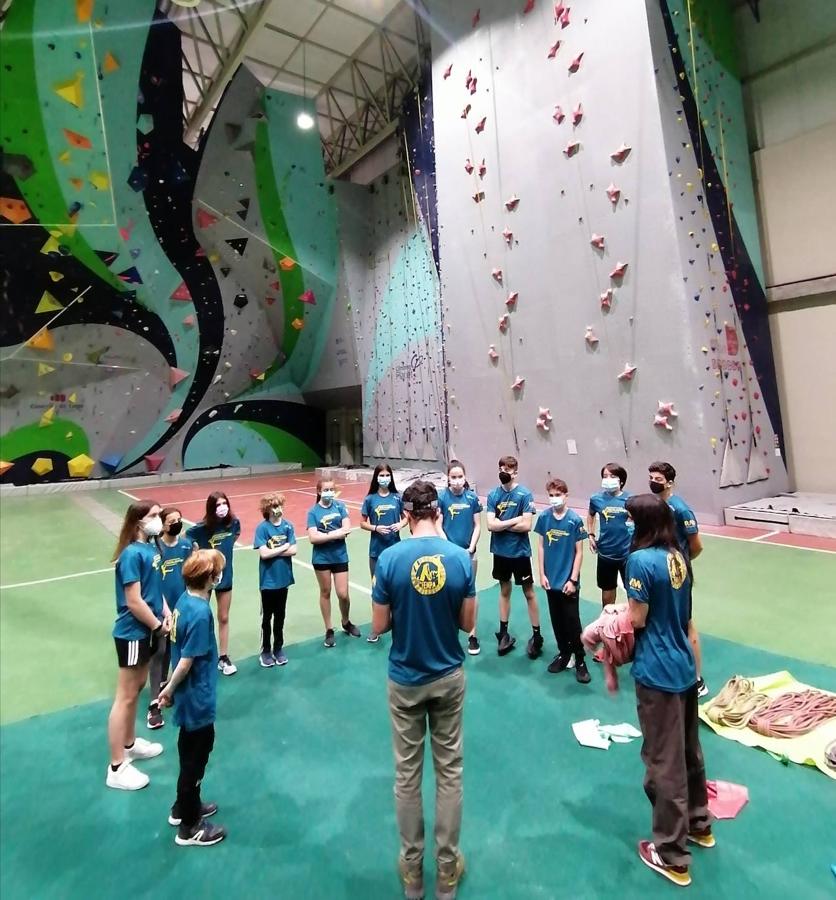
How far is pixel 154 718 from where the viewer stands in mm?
3061

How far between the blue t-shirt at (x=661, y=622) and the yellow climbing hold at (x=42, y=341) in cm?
1526

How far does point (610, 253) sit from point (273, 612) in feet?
23.9

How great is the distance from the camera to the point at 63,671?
382 centimetres

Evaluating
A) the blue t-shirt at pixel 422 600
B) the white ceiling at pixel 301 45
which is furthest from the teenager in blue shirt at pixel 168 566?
the white ceiling at pixel 301 45

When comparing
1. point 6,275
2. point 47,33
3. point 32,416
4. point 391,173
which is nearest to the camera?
point 47,33

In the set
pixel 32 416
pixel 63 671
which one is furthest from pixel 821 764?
pixel 32 416

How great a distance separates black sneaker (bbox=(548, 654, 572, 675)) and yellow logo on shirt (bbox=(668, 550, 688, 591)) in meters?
1.81

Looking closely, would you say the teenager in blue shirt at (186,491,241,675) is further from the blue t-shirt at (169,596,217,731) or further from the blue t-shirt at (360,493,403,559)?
the blue t-shirt at (169,596,217,731)

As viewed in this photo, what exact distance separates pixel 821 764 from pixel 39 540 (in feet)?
31.8

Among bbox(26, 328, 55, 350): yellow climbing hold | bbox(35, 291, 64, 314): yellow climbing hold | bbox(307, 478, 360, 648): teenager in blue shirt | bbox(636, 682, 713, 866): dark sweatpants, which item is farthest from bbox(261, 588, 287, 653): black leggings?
bbox(26, 328, 55, 350): yellow climbing hold

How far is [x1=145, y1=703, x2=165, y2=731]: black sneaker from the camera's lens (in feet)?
10.00

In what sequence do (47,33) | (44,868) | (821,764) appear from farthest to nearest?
(47,33), (821,764), (44,868)

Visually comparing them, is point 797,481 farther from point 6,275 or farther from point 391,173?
point 6,275

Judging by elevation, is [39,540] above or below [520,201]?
below
